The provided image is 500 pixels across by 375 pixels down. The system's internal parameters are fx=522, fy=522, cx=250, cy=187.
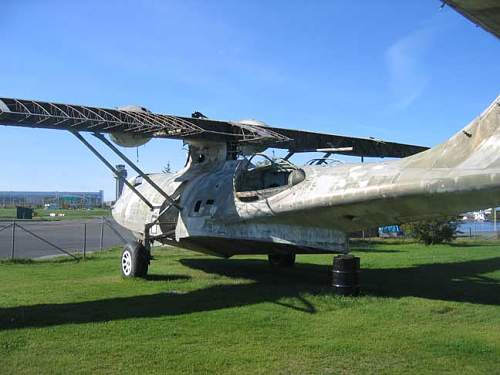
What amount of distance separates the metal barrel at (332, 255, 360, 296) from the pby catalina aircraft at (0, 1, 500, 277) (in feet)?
1.68

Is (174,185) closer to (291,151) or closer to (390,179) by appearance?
(291,151)

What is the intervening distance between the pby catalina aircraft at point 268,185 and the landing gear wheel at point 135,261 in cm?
3

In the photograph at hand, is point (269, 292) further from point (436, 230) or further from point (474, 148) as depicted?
point (436, 230)

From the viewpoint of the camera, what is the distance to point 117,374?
633 cm

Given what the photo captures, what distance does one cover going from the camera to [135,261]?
14312mm

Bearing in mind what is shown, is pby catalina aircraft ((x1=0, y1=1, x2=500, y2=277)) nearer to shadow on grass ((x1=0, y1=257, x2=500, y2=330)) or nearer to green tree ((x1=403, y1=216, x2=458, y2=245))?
shadow on grass ((x1=0, y1=257, x2=500, y2=330))

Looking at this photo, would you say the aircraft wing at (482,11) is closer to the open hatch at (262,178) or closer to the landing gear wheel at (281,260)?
the open hatch at (262,178)

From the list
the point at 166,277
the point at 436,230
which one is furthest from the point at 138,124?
the point at 436,230

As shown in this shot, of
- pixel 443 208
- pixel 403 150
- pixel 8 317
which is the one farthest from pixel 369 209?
pixel 403 150

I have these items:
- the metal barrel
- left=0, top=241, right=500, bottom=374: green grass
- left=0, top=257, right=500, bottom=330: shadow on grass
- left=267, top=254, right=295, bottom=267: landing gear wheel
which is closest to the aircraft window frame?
left=0, top=241, right=500, bottom=374: green grass

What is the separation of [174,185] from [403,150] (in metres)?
10.4

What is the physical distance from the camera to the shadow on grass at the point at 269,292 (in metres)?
9.57

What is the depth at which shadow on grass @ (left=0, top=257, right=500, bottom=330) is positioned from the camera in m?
9.57

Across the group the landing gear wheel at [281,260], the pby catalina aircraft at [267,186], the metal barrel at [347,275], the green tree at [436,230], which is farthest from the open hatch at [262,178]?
the green tree at [436,230]
